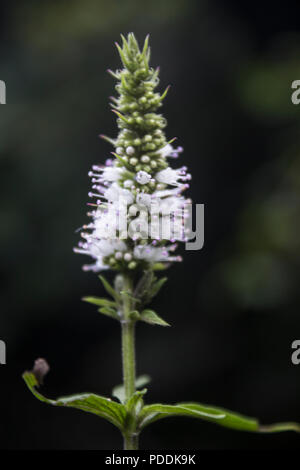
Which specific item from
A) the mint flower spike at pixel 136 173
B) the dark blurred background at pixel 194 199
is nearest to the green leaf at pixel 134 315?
the mint flower spike at pixel 136 173

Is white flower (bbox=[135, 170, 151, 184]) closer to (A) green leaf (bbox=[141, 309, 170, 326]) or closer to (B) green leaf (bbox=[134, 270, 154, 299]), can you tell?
(B) green leaf (bbox=[134, 270, 154, 299])

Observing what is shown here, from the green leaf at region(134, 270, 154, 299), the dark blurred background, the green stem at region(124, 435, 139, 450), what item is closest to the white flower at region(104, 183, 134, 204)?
the green leaf at region(134, 270, 154, 299)

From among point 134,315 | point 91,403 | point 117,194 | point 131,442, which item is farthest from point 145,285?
point 131,442

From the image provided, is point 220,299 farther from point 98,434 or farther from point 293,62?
point 293,62

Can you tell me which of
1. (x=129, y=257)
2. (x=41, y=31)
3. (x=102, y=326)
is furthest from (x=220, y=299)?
(x=41, y=31)

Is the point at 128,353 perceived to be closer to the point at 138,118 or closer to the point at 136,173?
the point at 136,173

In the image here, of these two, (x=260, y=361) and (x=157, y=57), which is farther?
(x=157, y=57)
